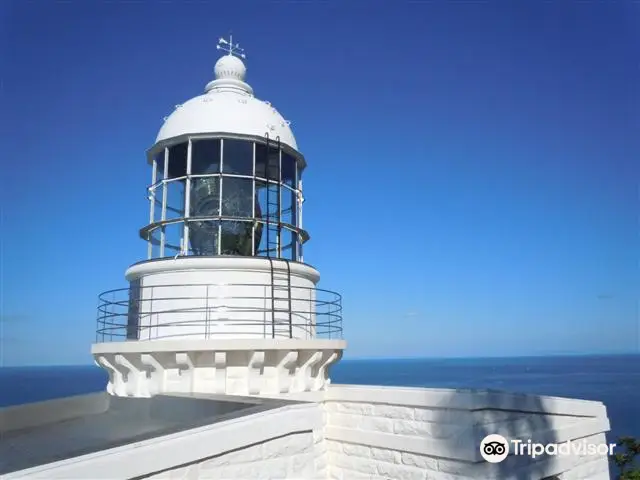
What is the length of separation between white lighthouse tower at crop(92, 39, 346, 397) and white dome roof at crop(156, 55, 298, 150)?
2 cm

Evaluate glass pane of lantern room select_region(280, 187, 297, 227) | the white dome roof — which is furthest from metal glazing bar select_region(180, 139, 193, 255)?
glass pane of lantern room select_region(280, 187, 297, 227)

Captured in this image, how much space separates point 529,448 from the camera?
199 inches

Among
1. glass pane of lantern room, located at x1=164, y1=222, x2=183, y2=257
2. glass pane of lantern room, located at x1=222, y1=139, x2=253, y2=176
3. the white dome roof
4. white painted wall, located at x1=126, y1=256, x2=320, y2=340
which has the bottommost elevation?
white painted wall, located at x1=126, y1=256, x2=320, y2=340

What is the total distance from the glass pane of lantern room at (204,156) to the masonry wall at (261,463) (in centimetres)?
451

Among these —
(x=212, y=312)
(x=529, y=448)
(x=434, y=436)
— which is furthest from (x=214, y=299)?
(x=529, y=448)

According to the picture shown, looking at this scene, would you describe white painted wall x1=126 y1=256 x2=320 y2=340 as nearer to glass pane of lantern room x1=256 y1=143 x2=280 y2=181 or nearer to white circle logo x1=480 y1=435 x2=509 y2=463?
glass pane of lantern room x1=256 y1=143 x2=280 y2=181

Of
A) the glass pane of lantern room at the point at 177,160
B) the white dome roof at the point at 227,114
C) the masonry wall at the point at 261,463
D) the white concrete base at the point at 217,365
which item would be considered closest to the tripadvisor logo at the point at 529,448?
the masonry wall at the point at 261,463

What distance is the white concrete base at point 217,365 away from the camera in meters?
6.04

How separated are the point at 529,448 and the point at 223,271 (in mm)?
4318

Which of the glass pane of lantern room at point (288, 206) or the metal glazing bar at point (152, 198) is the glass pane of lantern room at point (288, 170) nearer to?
the glass pane of lantern room at point (288, 206)

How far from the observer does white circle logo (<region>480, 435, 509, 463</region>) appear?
15.0 ft

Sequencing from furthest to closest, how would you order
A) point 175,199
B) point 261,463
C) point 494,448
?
point 175,199 → point 494,448 → point 261,463

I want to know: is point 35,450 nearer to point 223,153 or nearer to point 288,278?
point 288,278

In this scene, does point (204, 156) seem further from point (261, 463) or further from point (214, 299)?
point (261, 463)
